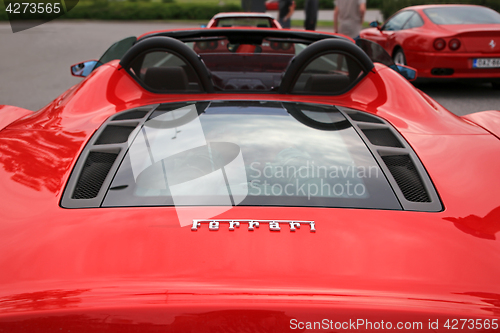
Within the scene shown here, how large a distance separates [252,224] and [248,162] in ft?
1.35

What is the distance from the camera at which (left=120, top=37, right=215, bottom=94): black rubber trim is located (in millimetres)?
2605

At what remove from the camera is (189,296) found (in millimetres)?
999

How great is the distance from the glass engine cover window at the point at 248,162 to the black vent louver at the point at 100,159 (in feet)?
0.12

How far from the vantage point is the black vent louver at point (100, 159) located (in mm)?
1448

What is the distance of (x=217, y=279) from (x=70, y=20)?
119ft

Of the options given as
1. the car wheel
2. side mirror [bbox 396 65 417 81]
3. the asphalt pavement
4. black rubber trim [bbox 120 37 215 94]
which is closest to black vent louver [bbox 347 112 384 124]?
black rubber trim [bbox 120 37 215 94]

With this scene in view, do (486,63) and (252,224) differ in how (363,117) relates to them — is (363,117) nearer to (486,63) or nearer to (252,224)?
(252,224)

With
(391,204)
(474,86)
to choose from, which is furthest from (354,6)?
(391,204)

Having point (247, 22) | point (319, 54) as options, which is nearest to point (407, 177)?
point (319, 54)

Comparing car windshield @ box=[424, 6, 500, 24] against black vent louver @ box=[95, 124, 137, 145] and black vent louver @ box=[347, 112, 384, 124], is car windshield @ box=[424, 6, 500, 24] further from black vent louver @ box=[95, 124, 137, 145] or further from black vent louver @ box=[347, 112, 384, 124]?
black vent louver @ box=[95, 124, 137, 145]

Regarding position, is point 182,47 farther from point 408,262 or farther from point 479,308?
point 479,308

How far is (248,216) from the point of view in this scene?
1291 mm

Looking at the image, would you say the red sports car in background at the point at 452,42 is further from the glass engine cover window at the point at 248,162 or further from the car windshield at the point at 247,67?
the glass engine cover window at the point at 248,162

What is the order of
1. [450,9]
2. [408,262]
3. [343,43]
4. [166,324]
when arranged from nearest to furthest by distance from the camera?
[166,324] → [408,262] → [343,43] → [450,9]
